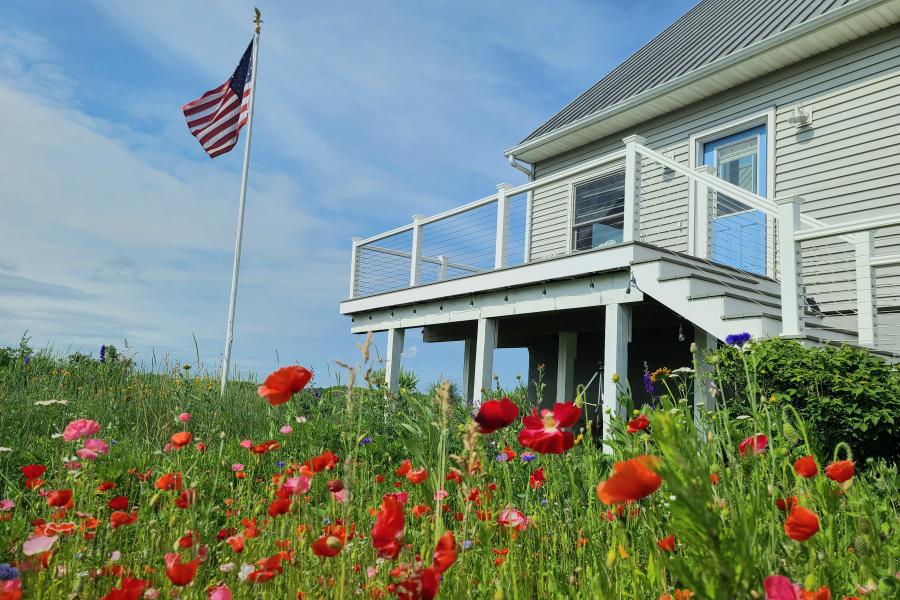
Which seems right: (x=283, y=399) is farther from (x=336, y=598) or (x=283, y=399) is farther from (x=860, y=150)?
(x=860, y=150)

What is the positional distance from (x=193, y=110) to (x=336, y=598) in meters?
10.8

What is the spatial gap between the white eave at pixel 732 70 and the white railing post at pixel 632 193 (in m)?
2.88

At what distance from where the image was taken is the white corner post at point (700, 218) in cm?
862

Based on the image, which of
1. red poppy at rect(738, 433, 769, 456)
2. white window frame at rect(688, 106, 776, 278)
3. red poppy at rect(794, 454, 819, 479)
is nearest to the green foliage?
red poppy at rect(738, 433, 769, 456)

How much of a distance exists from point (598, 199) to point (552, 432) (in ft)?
34.4

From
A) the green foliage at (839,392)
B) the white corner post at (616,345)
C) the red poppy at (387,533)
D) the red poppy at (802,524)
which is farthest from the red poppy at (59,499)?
the white corner post at (616,345)

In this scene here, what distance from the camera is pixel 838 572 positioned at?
181cm

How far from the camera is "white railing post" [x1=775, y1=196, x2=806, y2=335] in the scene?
5590 mm

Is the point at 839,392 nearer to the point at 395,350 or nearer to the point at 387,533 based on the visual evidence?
the point at 387,533

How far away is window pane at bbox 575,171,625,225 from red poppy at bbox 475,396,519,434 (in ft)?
32.8

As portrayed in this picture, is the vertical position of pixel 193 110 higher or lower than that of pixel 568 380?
higher

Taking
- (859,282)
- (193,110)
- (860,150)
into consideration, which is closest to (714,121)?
(860,150)

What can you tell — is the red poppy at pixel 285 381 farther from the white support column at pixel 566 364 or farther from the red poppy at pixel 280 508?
the white support column at pixel 566 364

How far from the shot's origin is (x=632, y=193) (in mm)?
6918
